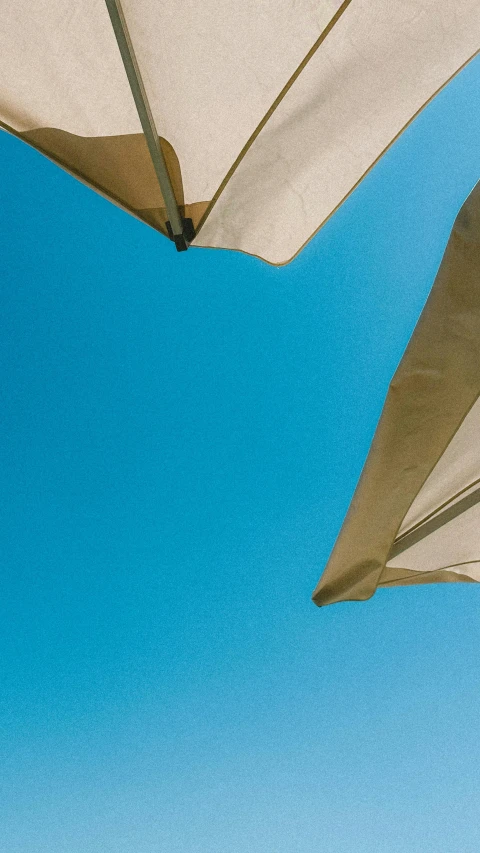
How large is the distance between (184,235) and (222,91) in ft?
1.48

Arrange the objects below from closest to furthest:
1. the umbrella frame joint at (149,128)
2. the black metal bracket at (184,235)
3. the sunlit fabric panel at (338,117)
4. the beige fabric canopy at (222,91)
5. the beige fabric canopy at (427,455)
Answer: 1. the beige fabric canopy at (427,455)
2. the umbrella frame joint at (149,128)
3. the beige fabric canopy at (222,91)
4. the sunlit fabric panel at (338,117)
5. the black metal bracket at (184,235)

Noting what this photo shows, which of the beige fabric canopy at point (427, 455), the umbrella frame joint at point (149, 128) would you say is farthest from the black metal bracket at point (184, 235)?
the beige fabric canopy at point (427, 455)

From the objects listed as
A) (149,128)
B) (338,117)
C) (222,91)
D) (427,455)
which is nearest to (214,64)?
(222,91)

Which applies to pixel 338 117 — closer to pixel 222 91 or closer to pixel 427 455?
pixel 222 91

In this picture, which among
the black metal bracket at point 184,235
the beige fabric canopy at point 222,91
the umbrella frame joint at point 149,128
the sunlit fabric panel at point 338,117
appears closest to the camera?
the umbrella frame joint at point 149,128

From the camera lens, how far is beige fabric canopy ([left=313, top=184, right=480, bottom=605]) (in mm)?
1155

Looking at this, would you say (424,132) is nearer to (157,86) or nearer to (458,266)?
(157,86)

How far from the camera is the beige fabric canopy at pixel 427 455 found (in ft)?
3.79

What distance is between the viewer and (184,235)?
2.11 metres

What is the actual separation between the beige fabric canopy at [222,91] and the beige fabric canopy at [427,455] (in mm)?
1089

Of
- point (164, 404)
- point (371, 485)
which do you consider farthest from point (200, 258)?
point (371, 485)

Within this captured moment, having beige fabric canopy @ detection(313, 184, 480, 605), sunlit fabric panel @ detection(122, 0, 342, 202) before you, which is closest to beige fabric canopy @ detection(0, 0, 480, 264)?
sunlit fabric panel @ detection(122, 0, 342, 202)

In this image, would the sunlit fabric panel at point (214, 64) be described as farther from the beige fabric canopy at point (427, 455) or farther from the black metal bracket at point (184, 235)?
the beige fabric canopy at point (427, 455)

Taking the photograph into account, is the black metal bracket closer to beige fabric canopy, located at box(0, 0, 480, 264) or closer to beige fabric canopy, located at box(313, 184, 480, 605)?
beige fabric canopy, located at box(0, 0, 480, 264)
